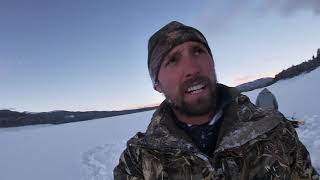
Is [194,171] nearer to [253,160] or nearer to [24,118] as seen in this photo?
[253,160]

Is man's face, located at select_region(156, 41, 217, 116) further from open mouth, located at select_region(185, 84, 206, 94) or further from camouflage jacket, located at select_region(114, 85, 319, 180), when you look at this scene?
camouflage jacket, located at select_region(114, 85, 319, 180)

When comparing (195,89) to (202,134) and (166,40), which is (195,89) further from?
(166,40)

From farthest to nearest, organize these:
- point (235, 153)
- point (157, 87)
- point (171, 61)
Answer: point (157, 87)
point (171, 61)
point (235, 153)

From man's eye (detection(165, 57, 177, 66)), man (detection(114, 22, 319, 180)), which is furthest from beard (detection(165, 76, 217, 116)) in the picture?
man's eye (detection(165, 57, 177, 66))

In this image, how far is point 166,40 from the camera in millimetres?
1897

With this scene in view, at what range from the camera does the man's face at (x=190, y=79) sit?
1.72m

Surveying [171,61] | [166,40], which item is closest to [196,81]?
[171,61]

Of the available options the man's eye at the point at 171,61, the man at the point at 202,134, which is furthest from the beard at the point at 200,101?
the man's eye at the point at 171,61

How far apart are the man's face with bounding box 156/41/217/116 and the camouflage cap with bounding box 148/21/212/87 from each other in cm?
3

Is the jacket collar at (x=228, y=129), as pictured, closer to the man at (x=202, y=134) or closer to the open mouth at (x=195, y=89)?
the man at (x=202, y=134)

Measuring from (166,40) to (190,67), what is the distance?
0.24m

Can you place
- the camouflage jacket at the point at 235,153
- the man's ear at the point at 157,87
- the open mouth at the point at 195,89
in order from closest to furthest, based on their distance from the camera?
1. the camouflage jacket at the point at 235,153
2. the open mouth at the point at 195,89
3. the man's ear at the point at 157,87

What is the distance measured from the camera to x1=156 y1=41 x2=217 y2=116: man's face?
67.8 inches

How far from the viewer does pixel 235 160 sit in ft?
5.26
